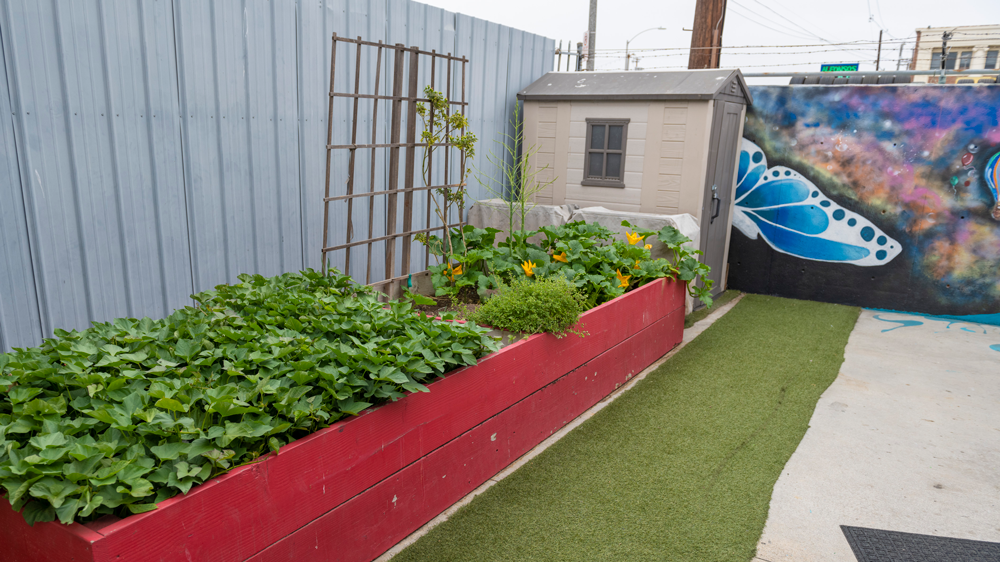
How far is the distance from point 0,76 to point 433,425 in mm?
2447

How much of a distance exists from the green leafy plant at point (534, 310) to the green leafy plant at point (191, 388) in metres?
0.48

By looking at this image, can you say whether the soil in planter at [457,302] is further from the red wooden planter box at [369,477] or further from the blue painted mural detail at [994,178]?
the blue painted mural detail at [994,178]

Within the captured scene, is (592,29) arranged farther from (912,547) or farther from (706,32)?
(912,547)

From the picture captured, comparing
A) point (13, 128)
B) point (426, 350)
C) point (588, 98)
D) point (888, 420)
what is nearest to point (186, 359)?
point (426, 350)

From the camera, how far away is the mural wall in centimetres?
577

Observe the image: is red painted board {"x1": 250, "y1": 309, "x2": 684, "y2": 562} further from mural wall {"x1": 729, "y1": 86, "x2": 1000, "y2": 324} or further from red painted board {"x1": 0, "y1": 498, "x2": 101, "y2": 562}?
mural wall {"x1": 729, "y1": 86, "x2": 1000, "y2": 324}

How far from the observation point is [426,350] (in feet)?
7.99

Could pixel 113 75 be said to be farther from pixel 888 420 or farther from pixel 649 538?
pixel 888 420

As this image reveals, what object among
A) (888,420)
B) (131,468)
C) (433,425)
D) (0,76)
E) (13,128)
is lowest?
(888,420)

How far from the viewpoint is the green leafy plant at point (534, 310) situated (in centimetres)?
319

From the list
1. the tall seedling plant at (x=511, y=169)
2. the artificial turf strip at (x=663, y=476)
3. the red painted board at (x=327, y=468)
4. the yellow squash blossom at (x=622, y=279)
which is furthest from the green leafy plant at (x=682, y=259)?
the red painted board at (x=327, y=468)

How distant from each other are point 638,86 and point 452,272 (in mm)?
2771

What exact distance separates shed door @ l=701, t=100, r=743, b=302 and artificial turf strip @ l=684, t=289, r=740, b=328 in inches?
3.3

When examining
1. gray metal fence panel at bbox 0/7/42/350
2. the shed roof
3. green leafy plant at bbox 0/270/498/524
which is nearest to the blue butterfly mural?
the shed roof
